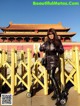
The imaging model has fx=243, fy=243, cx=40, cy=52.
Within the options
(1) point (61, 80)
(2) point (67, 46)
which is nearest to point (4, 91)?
(1) point (61, 80)

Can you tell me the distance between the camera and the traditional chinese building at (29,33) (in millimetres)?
50812

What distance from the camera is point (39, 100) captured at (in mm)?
5910

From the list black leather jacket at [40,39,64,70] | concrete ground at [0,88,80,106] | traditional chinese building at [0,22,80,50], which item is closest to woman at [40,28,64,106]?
black leather jacket at [40,39,64,70]

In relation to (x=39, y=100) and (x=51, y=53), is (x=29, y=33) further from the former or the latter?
(x=51, y=53)

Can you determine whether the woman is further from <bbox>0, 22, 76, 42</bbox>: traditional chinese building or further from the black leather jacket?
<bbox>0, 22, 76, 42</bbox>: traditional chinese building

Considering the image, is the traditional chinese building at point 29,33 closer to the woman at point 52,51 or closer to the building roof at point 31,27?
the building roof at point 31,27

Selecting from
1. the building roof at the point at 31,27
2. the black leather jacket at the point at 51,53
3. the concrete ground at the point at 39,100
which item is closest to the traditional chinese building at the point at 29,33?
the building roof at the point at 31,27

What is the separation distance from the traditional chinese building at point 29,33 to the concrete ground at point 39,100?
43.9m

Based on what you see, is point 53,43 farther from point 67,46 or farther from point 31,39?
point 31,39

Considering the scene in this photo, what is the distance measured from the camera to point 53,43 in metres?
5.55

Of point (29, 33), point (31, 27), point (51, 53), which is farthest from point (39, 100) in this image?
point (31, 27)

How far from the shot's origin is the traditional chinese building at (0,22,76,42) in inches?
2000

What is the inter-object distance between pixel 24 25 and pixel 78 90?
166 feet

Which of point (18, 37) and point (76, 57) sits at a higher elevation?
point (18, 37)
